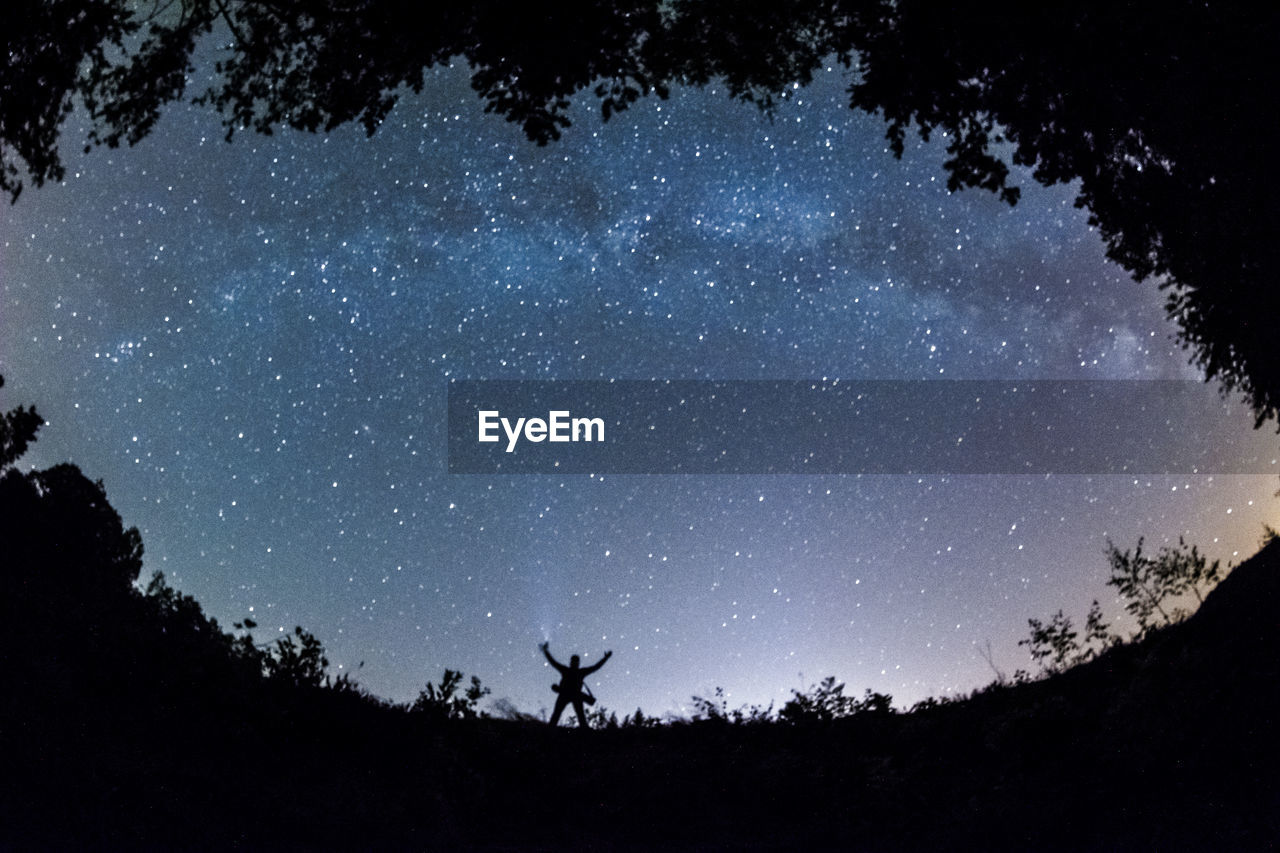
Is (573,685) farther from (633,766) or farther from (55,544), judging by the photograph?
(55,544)

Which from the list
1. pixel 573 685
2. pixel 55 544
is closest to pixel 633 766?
pixel 573 685

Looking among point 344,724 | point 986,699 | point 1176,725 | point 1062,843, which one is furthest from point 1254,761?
point 344,724

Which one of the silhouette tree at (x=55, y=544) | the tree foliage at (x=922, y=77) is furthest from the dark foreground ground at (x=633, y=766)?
the tree foliage at (x=922, y=77)

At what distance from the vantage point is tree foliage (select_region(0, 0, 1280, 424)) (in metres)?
9.34

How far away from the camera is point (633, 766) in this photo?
1113 cm

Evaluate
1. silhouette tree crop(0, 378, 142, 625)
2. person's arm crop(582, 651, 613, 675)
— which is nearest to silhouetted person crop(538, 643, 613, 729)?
person's arm crop(582, 651, 613, 675)

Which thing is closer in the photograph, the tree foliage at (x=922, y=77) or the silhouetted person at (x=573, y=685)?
the tree foliage at (x=922, y=77)

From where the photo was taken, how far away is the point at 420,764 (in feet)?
32.8

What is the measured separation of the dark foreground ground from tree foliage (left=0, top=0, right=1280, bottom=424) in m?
3.90

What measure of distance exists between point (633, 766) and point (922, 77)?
28.9ft

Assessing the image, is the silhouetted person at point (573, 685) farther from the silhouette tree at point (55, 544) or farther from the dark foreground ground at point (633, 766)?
the silhouette tree at point (55, 544)

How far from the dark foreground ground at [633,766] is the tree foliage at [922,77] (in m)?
3.90

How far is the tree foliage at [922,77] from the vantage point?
30.7ft

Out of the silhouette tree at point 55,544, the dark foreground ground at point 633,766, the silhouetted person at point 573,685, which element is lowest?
the dark foreground ground at point 633,766
